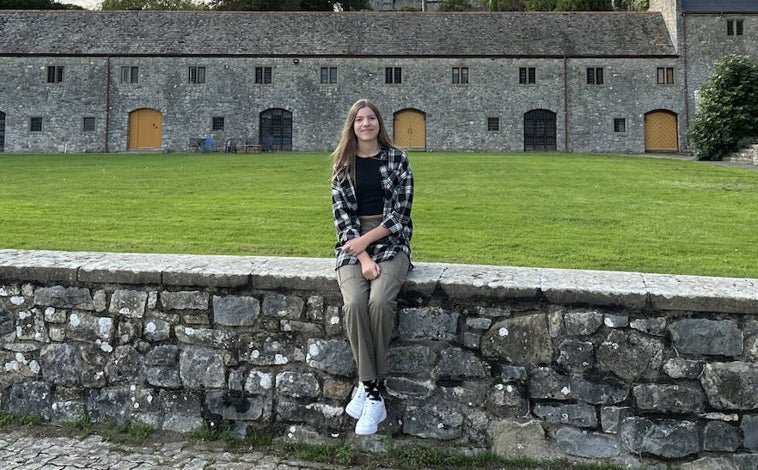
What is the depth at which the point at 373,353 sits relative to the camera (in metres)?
3.31

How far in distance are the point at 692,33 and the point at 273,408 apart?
3759cm

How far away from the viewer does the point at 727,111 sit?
84.0 ft

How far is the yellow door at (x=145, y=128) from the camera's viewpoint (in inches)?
1382

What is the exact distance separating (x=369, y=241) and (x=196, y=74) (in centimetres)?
3424

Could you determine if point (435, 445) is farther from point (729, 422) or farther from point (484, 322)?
point (729, 422)

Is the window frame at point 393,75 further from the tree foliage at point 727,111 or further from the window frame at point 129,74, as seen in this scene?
the tree foliage at point 727,111

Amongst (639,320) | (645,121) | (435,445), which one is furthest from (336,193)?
(645,121)

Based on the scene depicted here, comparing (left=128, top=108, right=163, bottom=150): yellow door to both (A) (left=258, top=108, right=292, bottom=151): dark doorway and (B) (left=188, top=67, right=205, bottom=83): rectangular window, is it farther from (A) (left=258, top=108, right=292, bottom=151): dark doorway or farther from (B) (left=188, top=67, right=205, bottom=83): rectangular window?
(A) (left=258, top=108, right=292, bottom=151): dark doorway

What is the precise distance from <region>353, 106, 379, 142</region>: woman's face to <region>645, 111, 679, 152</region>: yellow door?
34.7 meters

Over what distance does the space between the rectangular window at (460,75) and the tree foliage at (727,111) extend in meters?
12.7

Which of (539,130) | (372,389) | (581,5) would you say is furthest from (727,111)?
(372,389)

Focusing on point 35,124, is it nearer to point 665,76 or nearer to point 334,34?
point 334,34

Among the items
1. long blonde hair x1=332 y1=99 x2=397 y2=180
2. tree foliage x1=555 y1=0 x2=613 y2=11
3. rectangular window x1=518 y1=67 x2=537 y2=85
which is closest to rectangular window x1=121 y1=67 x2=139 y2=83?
rectangular window x1=518 y1=67 x2=537 y2=85

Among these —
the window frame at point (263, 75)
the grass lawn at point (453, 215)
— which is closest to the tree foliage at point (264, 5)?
the window frame at point (263, 75)
